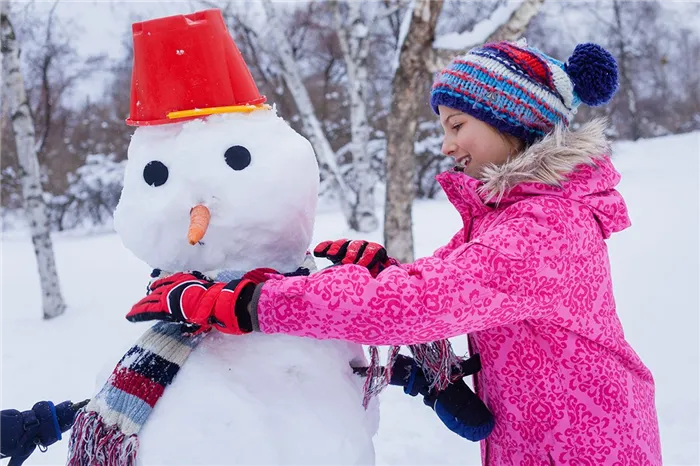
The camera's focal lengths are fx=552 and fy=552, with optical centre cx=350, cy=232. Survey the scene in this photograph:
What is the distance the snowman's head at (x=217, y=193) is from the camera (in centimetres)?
125

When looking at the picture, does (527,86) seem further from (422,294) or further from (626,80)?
(626,80)

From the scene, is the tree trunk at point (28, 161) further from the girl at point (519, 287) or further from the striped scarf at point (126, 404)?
the girl at point (519, 287)

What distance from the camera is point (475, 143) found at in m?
1.30

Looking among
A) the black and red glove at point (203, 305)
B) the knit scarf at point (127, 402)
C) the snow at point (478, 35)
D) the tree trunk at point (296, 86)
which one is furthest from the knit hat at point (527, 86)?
the tree trunk at point (296, 86)

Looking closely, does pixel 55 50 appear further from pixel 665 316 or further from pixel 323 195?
pixel 665 316

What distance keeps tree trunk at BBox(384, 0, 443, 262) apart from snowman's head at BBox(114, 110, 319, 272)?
273 centimetres

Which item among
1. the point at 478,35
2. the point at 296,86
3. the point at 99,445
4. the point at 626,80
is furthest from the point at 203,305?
the point at 626,80

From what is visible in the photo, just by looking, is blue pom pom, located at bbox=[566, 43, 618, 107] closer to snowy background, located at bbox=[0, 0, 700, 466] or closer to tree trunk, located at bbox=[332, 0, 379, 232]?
snowy background, located at bbox=[0, 0, 700, 466]

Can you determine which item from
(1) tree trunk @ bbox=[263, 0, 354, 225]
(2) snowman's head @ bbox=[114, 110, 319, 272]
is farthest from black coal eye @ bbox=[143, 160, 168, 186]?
(1) tree trunk @ bbox=[263, 0, 354, 225]

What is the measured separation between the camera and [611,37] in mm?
17438

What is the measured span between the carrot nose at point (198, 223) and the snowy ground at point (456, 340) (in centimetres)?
43

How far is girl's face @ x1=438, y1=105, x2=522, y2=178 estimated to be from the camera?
1.28m

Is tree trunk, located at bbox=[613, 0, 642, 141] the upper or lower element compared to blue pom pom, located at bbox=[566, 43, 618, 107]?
upper

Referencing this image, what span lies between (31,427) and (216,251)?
611 millimetres
